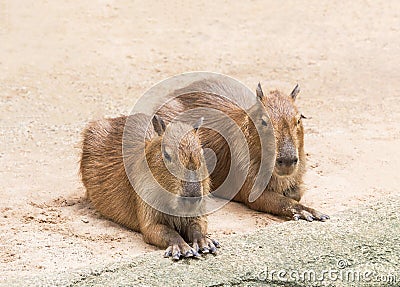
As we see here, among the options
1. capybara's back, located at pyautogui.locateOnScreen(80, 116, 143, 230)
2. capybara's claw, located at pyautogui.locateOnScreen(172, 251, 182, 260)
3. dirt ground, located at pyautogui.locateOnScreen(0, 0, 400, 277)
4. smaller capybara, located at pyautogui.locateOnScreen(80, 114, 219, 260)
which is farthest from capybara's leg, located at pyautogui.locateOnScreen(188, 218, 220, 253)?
capybara's back, located at pyautogui.locateOnScreen(80, 116, 143, 230)

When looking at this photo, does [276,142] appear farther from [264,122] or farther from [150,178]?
[150,178]

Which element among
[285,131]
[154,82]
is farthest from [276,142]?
[154,82]

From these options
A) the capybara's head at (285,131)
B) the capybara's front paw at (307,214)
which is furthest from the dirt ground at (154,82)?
the capybara's head at (285,131)

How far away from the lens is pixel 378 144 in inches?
304

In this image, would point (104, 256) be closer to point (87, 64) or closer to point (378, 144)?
point (378, 144)

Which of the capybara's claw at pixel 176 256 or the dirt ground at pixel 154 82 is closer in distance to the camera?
the capybara's claw at pixel 176 256

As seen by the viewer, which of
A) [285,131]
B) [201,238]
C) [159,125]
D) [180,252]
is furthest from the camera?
[285,131]

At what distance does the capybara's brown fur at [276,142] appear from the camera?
5961 mm

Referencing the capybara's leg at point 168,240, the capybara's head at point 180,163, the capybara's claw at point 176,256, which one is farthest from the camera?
the capybara's head at point 180,163

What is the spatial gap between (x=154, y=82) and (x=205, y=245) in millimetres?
4922

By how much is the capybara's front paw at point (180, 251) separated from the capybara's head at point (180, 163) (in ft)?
1.16

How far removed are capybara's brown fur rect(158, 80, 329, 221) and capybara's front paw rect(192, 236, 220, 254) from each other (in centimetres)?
104

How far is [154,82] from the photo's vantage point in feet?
31.8

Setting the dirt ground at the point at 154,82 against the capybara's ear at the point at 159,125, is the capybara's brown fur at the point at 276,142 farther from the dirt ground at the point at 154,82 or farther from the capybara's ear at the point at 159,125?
the capybara's ear at the point at 159,125
